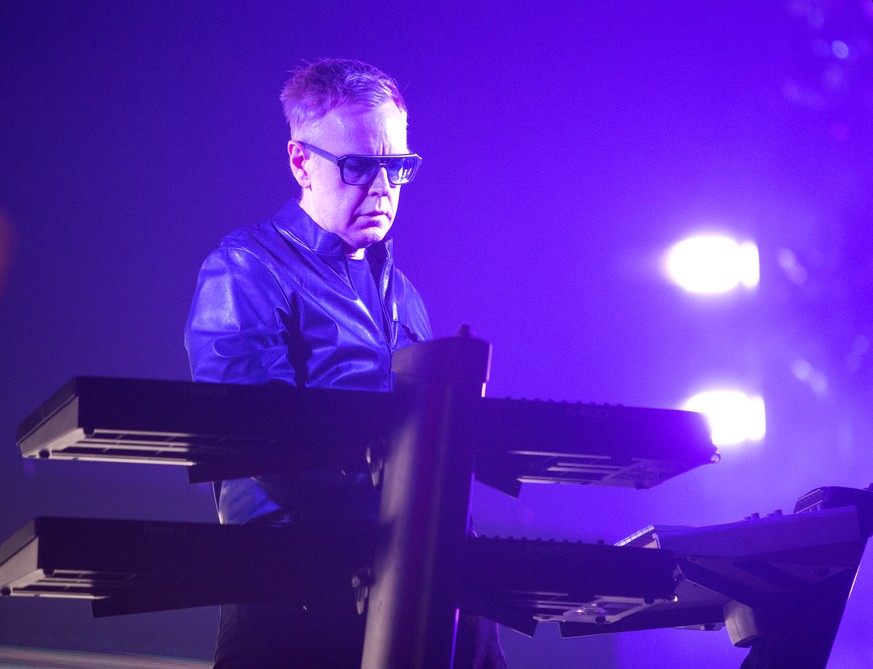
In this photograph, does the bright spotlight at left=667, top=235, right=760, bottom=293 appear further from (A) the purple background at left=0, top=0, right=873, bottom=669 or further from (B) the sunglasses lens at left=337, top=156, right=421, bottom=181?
(B) the sunglasses lens at left=337, top=156, right=421, bottom=181

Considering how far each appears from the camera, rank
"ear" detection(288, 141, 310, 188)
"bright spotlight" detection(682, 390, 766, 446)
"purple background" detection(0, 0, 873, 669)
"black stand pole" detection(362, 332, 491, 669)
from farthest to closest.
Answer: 1. "bright spotlight" detection(682, 390, 766, 446)
2. "purple background" detection(0, 0, 873, 669)
3. "ear" detection(288, 141, 310, 188)
4. "black stand pole" detection(362, 332, 491, 669)

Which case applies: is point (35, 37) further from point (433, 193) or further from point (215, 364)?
point (215, 364)

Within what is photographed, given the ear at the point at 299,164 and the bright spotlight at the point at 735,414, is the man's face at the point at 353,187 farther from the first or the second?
the bright spotlight at the point at 735,414

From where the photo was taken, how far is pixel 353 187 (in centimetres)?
166

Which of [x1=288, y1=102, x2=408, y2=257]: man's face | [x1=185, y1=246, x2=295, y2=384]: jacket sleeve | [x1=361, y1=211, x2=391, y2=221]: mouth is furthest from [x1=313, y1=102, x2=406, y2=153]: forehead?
[x1=185, y1=246, x2=295, y2=384]: jacket sleeve

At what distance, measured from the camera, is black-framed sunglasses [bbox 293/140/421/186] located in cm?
162

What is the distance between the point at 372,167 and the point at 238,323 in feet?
1.34

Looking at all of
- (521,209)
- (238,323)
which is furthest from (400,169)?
(521,209)

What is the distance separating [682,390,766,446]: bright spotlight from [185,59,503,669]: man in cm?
256

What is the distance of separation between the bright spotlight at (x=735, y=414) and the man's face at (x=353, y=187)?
2.75 meters

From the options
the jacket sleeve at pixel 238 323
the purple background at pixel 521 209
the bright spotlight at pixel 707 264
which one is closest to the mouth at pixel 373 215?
the jacket sleeve at pixel 238 323

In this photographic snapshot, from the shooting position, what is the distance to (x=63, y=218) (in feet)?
9.97

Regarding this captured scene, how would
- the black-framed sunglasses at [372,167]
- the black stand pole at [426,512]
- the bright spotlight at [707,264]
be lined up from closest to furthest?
1. the black stand pole at [426,512]
2. the black-framed sunglasses at [372,167]
3. the bright spotlight at [707,264]

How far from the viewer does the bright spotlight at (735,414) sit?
414 cm
